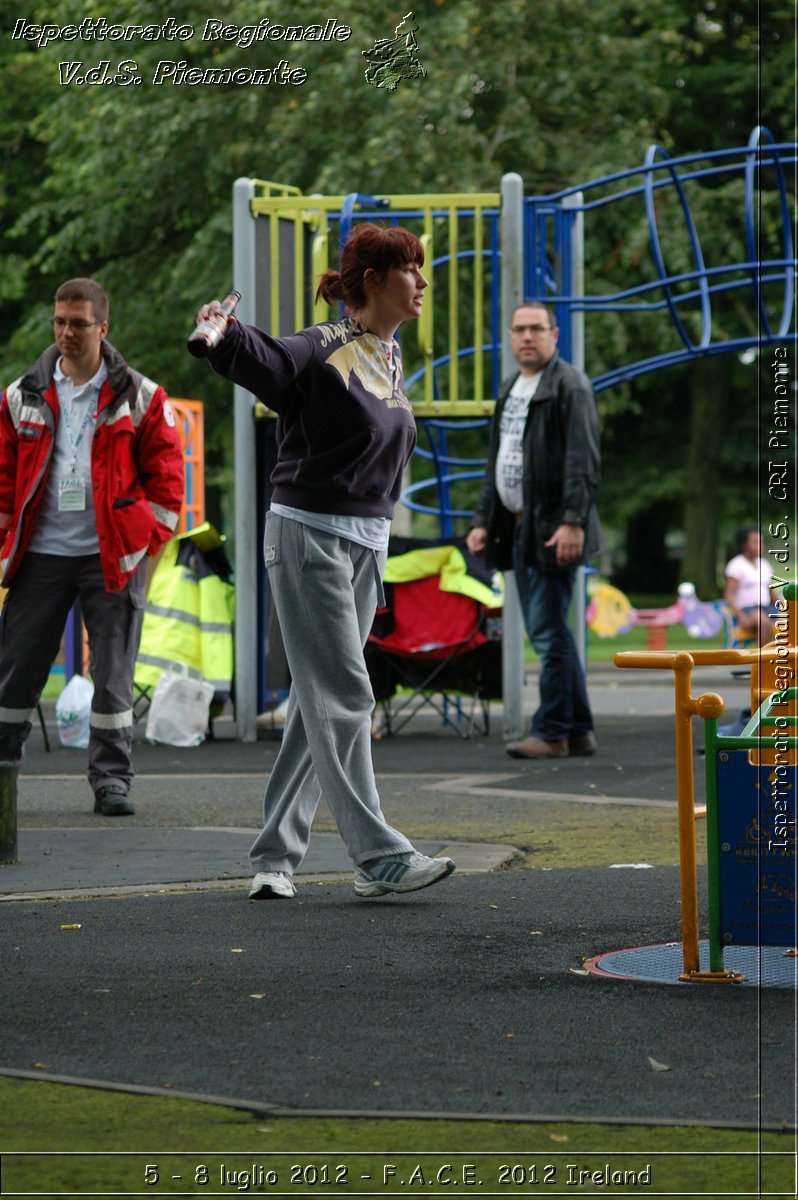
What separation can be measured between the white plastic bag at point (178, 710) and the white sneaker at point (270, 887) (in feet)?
19.3

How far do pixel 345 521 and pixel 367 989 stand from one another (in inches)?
63.4

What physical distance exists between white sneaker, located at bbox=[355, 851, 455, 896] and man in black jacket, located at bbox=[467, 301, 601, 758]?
4640 mm

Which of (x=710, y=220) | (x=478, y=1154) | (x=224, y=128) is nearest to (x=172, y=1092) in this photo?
(x=478, y=1154)

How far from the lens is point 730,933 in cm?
487

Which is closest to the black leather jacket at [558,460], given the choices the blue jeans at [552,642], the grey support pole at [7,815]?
the blue jeans at [552,642]

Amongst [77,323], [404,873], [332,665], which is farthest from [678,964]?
[77,323]

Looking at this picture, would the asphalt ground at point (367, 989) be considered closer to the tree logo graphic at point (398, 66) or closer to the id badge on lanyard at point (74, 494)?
→ the id badge on lanyard at point (74, 494)

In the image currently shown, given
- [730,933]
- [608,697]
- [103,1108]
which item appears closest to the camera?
[103,1108]

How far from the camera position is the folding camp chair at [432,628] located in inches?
471

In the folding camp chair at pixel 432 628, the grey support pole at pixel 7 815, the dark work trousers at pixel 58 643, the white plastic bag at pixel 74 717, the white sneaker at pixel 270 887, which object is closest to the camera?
the white sneaker at pixel 270 887

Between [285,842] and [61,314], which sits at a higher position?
[61,314]

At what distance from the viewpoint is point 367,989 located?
193 inches

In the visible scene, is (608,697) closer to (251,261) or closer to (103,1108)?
(251,261)

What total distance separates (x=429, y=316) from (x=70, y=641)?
342 centimetres
